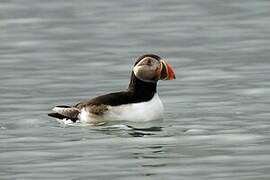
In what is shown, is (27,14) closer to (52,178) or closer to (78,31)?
(78,31)

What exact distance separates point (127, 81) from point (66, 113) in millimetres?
3613

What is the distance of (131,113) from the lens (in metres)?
16.8

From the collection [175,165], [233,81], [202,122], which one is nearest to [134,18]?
[233,81]

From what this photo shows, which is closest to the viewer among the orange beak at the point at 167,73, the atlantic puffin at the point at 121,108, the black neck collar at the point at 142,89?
the atlantic puffin at the point at 121,108

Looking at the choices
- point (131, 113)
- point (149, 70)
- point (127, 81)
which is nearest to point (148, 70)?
point (149, 70)

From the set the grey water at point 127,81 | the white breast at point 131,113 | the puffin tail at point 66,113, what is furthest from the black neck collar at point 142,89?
the puffin tail at point 66,113

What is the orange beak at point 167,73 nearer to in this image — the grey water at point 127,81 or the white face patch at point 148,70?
the white face patch at point 148,70

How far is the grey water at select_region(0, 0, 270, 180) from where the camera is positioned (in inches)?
561

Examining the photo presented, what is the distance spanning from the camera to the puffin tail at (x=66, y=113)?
1683cm

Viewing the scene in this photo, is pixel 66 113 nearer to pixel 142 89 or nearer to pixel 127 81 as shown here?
→ pixel 142 89

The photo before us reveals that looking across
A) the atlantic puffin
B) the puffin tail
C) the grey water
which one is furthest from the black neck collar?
the puffin tail

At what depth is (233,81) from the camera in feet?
64.6

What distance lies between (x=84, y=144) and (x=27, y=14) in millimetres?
11251

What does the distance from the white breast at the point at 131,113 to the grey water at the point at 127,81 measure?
0.33ft
